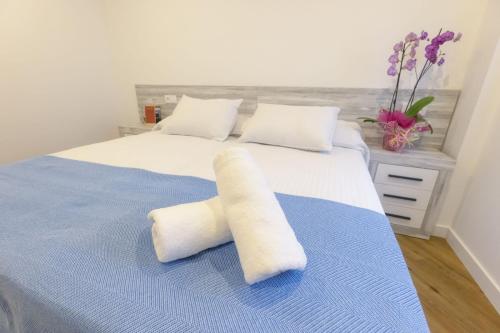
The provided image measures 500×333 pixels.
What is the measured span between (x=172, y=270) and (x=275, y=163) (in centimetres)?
86

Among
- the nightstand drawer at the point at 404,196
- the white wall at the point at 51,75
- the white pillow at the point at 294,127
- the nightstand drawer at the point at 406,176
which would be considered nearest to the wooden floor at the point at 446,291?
the nightstand drawer at the point at 404,196

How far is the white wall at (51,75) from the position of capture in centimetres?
199

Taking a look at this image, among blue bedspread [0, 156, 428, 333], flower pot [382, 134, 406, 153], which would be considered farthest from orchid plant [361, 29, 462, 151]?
blue bedspread [0, 156, 428, 333]

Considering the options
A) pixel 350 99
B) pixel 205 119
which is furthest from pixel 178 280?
pixel 350 99

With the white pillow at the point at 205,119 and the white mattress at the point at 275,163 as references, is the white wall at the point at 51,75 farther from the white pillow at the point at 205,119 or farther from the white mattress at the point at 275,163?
the white pillow at the point at 205,119

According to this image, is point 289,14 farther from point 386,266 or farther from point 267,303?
point 267,303

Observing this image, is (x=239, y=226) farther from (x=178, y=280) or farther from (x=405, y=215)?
(x=405, y=215)

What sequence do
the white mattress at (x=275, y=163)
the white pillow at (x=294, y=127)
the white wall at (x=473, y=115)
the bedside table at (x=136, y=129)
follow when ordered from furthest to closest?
the bedside table at (x=136, y=129)
the white pillow at (x=294, y=127)
the white wall at (x=473, y=115)
the white mattress at (x=275, y=163)

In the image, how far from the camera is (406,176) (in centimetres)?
168

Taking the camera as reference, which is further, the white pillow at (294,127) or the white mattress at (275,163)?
the white pillow at (294,127)

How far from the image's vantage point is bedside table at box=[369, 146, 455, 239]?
5.32 ft

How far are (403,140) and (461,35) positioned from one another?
2.39ft

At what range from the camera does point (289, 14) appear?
192cm

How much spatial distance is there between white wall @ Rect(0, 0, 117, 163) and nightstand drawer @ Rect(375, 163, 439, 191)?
2.94 metres
